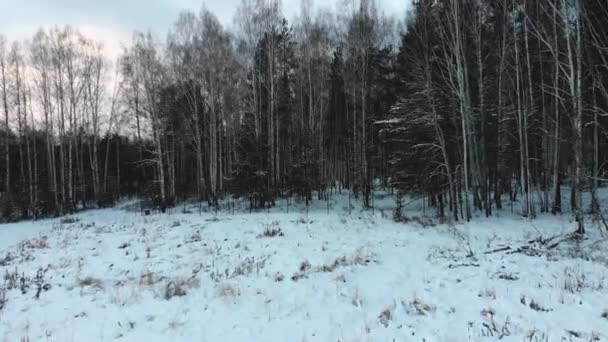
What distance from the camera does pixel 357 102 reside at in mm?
22531

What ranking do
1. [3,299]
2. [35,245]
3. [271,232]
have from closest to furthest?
[3,299] → [35,245] → [271,232]

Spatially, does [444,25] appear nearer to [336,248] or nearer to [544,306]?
[336,248]

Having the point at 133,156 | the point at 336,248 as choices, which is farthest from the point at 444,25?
the point at 133,156

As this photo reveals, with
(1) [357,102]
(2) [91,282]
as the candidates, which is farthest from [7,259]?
(1) [357,102]

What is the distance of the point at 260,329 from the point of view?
188 inches

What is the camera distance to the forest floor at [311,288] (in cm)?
464

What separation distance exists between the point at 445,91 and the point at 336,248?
10234 millimetres

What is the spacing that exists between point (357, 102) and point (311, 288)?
1765 cm

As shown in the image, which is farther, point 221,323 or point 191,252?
point 191,252

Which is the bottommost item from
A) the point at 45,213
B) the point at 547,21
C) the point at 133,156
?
the point at 45,213

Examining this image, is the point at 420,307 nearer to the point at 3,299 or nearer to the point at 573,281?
the point at 573,281

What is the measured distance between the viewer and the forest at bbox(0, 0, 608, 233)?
48.7 feet

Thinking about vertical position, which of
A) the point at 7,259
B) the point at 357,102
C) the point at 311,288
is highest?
the point at 357,102

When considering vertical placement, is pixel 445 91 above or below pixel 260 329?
above
